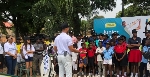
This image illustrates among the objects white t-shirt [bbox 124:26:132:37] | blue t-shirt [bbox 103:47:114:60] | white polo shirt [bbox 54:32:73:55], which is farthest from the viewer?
white t-shirt [bbox 124:26:132:37]

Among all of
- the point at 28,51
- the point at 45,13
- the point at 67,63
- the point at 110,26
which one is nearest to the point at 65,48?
→ the point at 67,63

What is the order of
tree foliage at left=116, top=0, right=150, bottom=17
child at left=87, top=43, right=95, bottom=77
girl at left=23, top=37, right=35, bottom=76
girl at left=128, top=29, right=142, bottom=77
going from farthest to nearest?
1. tree foliage at left=116, top=0, right=150, bottom=17
2. child at left=87, top=43, right=95, bottom=77
3. girl at left=23, top=37, right=35, bottom=76
4. girl at left=128, top=29, right=142, bottom=77

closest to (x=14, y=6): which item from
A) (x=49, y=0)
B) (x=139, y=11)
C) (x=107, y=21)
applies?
(x=49, y=0)

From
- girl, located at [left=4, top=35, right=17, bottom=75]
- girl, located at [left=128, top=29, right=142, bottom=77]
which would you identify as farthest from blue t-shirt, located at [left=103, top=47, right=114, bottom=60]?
girl, located at [left=4, top=35, right=17, bottom=75]

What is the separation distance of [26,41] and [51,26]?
6.84 metres

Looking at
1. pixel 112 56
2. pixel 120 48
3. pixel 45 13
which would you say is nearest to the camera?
pixel 120 48

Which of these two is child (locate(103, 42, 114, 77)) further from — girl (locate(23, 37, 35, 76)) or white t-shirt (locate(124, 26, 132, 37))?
white t-shirt (locate(124, 26, 132, 37))

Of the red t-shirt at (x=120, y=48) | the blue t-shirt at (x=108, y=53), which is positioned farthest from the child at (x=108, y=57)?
the red t-shirt at (x=120, y=48)

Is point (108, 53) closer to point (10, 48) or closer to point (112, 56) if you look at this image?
point (112, 56)

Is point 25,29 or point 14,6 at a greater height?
point 14,6

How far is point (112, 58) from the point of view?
954cm

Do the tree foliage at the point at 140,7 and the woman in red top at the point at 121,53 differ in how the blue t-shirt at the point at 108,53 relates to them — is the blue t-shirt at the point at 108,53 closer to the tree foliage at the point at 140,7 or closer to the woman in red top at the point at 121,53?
the woman in red top at the point at 121,53

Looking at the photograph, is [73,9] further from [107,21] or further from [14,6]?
[14,6]

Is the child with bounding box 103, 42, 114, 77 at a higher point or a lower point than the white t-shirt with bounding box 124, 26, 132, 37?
lower
